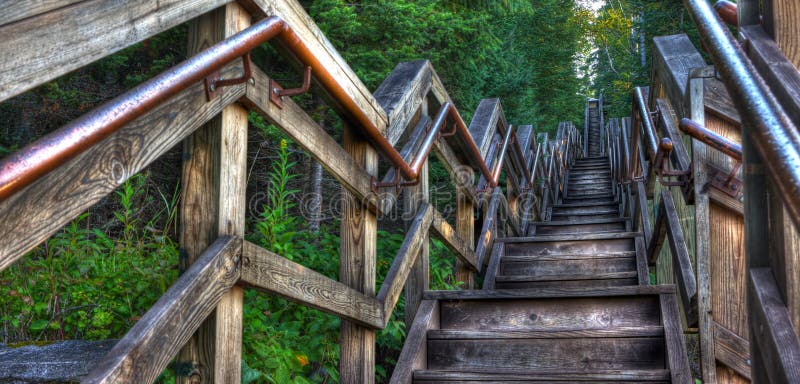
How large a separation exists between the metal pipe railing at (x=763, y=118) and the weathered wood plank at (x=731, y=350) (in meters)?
1.38

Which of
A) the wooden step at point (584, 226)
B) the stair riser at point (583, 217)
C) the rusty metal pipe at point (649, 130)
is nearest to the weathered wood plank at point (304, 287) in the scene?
the rusty metal pipe at point (649, 130)

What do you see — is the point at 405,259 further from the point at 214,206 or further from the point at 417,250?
the point at 214,206

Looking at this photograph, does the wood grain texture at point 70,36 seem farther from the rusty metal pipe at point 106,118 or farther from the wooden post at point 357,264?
the wooden post at point 357,264

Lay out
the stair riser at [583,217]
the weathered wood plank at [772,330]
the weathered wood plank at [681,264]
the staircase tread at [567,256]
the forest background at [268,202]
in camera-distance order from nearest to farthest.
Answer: the weathered wood plank at [772,330] < the forest background at [268,202] < the weathered wood plank at [681,264] < the staircase tread at [567,256] < the stair riser at [583,217]

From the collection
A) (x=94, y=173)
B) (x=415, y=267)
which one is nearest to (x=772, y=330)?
(x=94, y=173)

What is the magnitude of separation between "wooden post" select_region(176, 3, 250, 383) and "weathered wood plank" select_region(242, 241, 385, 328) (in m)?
0.07

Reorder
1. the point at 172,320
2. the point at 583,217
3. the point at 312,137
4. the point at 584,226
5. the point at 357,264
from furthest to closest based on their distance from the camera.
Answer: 1. the point at 583,217
2. the point at 584,226
3. the point at 357,264
4. the point at 312,137
5. the point at 172,320

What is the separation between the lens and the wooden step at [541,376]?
8.57ft

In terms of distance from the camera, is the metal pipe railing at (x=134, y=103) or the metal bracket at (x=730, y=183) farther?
the metal bracket at (x=730, y=183)

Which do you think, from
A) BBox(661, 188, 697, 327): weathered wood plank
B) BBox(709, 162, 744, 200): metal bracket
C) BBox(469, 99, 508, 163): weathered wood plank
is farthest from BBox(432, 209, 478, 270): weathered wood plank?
BBox(709, 162, 744, 200): metal bracket

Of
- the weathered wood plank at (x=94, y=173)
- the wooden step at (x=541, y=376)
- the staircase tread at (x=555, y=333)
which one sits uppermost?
the weathered wood plank at (x=94, y=173)

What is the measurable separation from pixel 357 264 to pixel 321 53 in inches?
32.3

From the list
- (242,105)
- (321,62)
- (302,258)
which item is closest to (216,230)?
(242,105)

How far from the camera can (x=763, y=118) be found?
3.39ft
